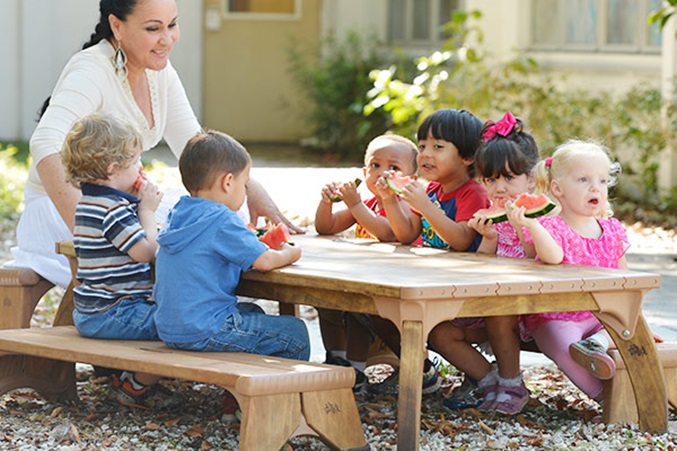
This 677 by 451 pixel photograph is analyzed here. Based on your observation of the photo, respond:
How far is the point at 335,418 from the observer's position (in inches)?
177

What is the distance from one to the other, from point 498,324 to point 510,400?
32cm

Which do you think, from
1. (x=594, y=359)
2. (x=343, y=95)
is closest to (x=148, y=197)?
(x=594, y=359)

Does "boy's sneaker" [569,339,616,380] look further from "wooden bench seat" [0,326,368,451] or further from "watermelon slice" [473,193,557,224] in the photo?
"wooden bench seat" [0,326,368,451]

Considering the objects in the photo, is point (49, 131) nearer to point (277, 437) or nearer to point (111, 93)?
point (111, 93)

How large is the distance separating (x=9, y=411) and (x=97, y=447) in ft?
2.45

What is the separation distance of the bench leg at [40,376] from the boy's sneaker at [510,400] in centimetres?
180

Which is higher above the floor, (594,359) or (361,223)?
(361,223)

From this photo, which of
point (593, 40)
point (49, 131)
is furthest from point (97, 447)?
point (593, 40)

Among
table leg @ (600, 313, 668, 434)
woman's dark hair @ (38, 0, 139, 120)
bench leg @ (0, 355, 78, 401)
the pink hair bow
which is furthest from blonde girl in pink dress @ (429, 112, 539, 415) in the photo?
woman's dark hair @ (38, 0, 139, 120)

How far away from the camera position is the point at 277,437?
435 centimetres

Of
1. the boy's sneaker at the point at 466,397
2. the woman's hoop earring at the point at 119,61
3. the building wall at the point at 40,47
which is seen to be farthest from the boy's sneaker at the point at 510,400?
the building wall at the point at 40,47

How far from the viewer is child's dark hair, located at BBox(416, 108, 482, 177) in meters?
5.41

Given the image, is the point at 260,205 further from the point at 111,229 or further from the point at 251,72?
the point at 251,72

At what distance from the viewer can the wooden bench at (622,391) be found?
5.00 meters
